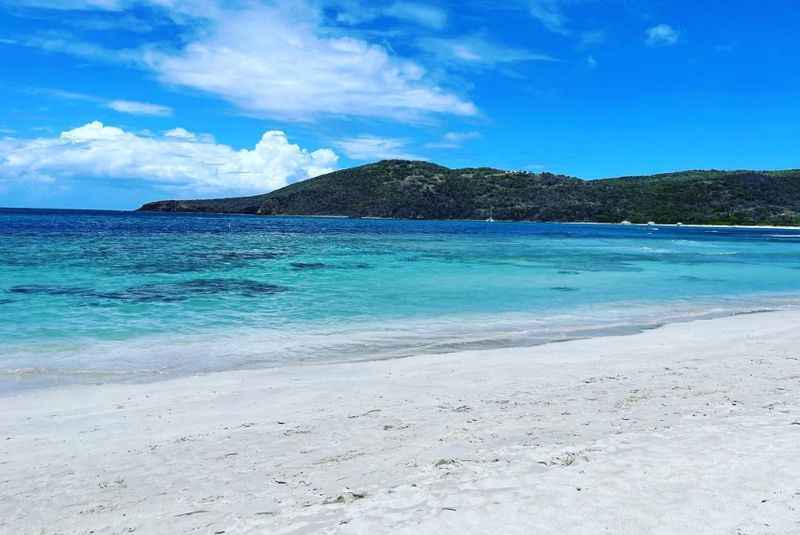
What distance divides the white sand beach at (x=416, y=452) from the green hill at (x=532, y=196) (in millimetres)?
133999

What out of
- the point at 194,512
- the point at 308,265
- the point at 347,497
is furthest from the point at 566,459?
the point at 308,265

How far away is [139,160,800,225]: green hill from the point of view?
132375 millimetres

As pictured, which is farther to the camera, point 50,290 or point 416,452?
point 50,290

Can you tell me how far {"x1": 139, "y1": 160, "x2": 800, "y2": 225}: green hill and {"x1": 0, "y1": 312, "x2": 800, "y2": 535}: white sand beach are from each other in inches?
5276

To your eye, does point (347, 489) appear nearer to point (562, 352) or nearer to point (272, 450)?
point (272, 450)

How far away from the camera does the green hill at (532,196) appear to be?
132375 millimetres

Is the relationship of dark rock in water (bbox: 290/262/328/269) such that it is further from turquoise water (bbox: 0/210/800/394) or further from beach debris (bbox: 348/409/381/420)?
beach debris (bbox: 348/409/381/420)

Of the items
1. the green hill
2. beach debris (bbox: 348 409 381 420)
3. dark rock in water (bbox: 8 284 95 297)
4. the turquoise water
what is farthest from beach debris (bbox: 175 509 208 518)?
the green hill

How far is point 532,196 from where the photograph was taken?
153750 mm

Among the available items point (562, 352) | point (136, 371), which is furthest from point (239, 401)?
point (562, 352)

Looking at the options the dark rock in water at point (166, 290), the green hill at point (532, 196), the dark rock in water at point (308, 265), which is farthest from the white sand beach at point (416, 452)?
the green hill at point (532, 196)

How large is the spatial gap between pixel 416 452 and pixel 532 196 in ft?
502

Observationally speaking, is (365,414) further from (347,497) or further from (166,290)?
(166,290)

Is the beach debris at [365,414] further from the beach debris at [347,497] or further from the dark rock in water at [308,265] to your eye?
the dark rock in water at [308,265]
